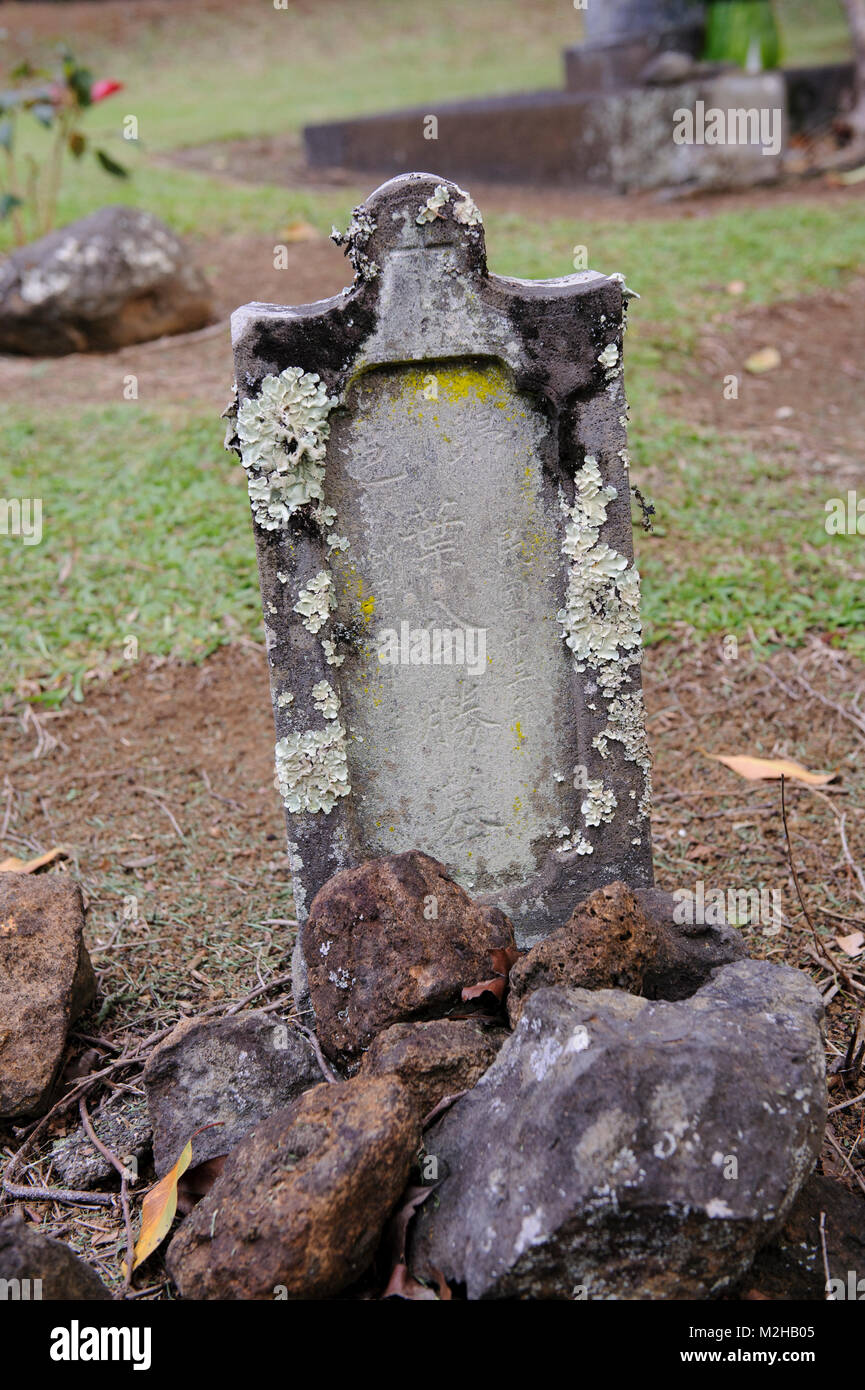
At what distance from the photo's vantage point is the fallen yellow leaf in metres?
2.04

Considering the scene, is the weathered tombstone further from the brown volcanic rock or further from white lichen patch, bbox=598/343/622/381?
the brown volcanic rock

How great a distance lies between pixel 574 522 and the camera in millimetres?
2484

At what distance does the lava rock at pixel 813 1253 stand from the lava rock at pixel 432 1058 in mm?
554

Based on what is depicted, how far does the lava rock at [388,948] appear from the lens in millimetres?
2275

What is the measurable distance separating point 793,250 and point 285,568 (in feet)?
18.8

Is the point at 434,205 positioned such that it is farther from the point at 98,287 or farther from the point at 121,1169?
the point at 98,287

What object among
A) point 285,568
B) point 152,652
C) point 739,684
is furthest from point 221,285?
point 285,568

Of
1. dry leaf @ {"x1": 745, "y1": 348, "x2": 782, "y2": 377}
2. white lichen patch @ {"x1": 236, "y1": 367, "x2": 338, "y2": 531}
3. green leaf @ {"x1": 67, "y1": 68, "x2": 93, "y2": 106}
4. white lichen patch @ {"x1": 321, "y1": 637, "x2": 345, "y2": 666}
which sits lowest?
white lichen patch @ {"x1": 321, "y1": 637, "x2": 345, "y2": 666}

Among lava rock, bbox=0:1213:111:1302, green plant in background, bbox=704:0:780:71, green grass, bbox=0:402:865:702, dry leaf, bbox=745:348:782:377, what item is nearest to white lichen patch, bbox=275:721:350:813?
lava rock, bbox=0:1213:111:1302

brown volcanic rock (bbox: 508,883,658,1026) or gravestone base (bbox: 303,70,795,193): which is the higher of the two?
gravestone base (bbox: 303,70,795,193)

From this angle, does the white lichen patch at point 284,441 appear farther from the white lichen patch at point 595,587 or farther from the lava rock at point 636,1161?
the lava rock at point 636,1161
